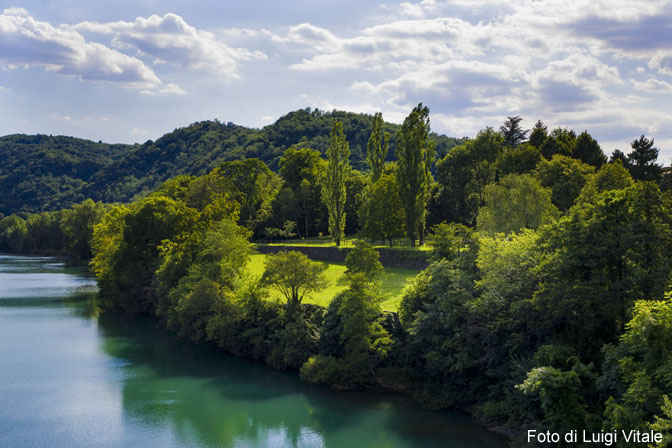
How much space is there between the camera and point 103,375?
28.9 metres

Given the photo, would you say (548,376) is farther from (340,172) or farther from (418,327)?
(340,172)

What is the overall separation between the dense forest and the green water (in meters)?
1.30

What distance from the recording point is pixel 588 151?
44.5 metres

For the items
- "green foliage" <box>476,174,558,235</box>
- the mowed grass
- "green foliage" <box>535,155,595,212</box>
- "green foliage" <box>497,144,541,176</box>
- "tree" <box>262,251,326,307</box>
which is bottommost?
the mowed grass

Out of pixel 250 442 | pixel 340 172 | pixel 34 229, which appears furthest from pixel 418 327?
pixel 34 229

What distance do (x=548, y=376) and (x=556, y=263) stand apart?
4.42 metres

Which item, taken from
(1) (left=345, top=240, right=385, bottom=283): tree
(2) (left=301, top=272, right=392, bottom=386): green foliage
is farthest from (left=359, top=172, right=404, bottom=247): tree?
(2) (left=301, top=272, right=392, bottom=386): green foliage

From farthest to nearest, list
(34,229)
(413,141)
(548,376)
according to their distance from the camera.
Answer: (34,229) → (413,141) → (548,376)

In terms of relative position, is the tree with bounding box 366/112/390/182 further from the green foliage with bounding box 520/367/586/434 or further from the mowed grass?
the green foliage with bounding box 520/367/586/434

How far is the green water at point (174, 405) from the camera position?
20.9 meters

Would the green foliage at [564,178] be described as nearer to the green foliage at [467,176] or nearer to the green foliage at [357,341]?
the green foliage at [467,176]

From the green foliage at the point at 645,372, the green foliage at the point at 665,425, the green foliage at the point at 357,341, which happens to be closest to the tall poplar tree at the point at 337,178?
the green foliage at the point at 357,341

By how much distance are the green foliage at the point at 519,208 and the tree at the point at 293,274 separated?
11.6m

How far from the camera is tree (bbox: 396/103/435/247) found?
3925cm
